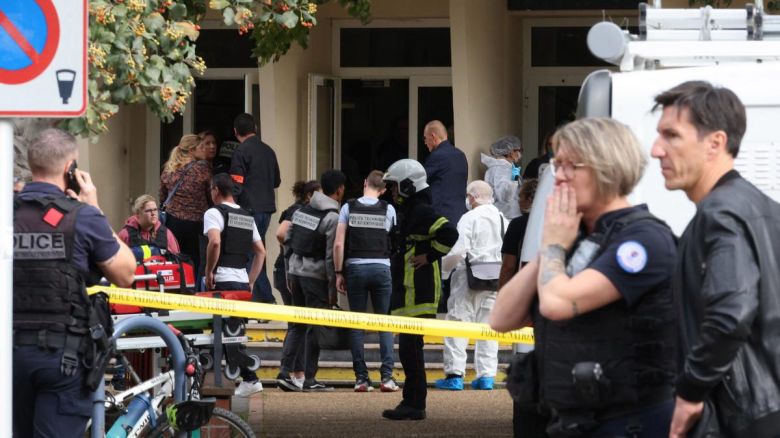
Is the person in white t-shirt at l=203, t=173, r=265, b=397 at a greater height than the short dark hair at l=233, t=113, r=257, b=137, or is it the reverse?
the short dark hair at l=233, t=113, r=257, b=137

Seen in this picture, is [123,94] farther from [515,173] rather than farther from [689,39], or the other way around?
[515,173]

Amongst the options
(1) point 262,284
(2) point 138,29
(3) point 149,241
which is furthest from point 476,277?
(2) point 138,29

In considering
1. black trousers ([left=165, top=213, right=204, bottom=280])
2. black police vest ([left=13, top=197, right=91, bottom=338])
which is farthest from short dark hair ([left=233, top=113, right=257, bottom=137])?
black police vest ([left=13, top=197, right=91, bottom=338])

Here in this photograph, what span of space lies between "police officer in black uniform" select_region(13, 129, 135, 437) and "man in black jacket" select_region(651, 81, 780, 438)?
287cm

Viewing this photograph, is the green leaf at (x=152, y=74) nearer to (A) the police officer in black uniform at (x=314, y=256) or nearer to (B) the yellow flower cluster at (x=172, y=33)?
(B) the yellow flower cluster at (x=172, y=33)

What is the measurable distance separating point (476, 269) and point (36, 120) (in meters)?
4.42

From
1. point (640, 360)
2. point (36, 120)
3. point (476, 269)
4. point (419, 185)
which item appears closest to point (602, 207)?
point (640, 360)

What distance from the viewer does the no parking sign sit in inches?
238

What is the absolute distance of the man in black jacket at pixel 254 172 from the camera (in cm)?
1427

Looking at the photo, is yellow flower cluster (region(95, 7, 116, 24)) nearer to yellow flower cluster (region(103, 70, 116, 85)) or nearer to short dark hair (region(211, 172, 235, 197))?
yellow flower cluster (region(103, 70, 116, 85))

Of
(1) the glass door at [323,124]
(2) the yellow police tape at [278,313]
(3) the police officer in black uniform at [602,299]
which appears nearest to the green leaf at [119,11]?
(2) the yellow police tape at [278,313]

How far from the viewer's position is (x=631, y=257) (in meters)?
4.36

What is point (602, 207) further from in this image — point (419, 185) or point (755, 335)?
point (419, 185)

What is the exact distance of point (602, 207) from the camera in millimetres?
4531
